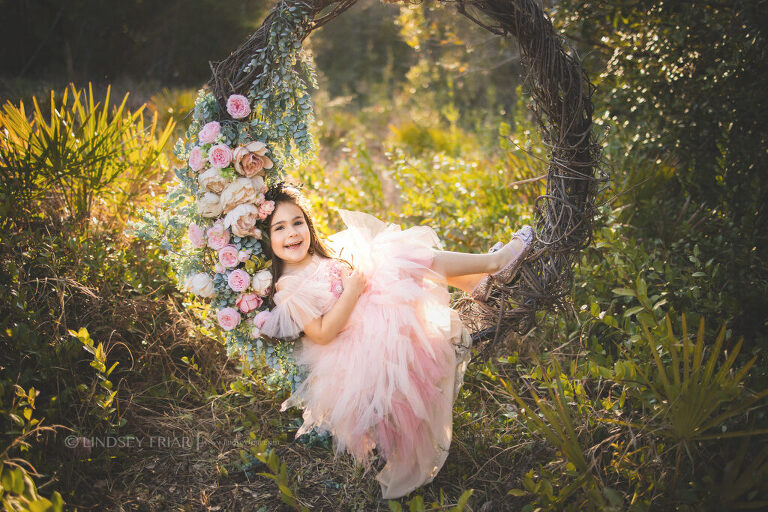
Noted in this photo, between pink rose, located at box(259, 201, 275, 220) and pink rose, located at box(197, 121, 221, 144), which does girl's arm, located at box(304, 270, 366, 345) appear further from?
pink rose, located at box(197, 121, 221, 144)

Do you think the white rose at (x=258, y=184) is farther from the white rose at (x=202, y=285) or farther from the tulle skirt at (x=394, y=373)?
the tulle skirt at (x=394, y=373)

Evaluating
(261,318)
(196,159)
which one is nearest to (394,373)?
(261,318)

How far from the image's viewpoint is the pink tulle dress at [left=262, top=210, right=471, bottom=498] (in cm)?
210

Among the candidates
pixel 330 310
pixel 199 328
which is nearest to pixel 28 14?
pixel 199 328

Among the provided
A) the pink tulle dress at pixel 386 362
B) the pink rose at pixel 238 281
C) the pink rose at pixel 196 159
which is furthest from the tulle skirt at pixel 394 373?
the pink rose at pixel 196 159

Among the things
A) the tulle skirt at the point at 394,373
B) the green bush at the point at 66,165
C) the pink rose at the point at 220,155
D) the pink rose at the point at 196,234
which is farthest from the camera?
the green bush at the point at 66,165

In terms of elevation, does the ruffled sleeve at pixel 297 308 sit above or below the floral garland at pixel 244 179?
below

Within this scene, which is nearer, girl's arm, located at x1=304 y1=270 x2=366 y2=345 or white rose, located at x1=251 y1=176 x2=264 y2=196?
girl's arm, located at x1=304 y1=270 x2=366 y2=345

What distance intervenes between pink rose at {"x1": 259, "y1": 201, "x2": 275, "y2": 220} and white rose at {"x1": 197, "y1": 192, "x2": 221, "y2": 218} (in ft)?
0.61

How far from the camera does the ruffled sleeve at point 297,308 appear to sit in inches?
85.7

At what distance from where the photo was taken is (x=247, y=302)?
7.35 ft

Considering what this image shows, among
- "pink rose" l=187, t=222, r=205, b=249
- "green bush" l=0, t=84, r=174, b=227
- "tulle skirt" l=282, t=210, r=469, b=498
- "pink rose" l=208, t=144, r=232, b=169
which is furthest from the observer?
"green bush" l=0, t=84, r=174, b=227

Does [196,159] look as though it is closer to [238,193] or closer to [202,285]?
[238,193]

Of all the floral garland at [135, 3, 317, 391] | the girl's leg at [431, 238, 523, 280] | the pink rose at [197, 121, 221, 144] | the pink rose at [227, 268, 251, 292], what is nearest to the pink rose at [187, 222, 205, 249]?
the floral garland at [135, 3, 317, 391]
